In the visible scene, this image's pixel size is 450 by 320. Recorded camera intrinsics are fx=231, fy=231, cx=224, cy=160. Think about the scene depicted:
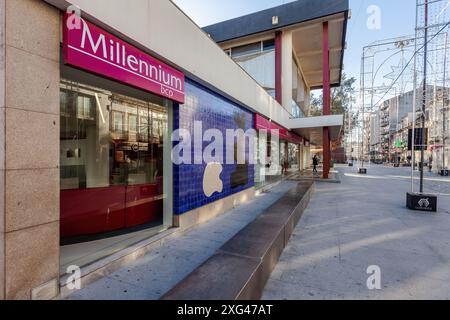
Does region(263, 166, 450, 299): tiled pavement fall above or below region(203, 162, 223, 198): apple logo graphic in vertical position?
below

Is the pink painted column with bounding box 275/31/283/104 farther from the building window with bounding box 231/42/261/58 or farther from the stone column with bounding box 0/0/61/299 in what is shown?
the stone column with bounding box 0/0/61/299

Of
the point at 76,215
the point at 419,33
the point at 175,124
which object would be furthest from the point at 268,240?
the point at 419,33

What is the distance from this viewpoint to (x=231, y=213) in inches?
261

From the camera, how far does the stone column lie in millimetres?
2197

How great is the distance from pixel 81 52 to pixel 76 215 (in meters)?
2.76

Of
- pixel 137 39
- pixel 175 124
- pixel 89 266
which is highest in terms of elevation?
pixel 137 39

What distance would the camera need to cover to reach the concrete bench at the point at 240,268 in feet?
7.34

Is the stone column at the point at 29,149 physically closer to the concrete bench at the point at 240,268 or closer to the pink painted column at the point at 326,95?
the concrete bench at the point at 240,268

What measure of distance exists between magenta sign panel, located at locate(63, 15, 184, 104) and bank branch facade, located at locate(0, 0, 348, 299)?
0.02 m

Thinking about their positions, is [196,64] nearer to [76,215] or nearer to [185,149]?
[185,149]

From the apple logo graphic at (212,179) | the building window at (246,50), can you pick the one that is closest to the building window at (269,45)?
the building window at (246,50)

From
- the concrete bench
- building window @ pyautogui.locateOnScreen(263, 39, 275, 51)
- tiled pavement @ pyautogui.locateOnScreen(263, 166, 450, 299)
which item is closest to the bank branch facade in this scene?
the concrete bench

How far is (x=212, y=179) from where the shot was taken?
618cm

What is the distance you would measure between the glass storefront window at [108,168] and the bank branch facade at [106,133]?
0.03 m
